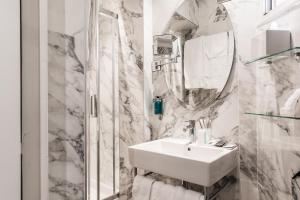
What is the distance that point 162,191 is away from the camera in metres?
1.47

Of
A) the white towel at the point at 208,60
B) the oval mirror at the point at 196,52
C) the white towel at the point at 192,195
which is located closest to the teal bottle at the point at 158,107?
the oval mirror at the point at 196,52

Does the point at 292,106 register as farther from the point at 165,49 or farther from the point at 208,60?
the point at 165,49

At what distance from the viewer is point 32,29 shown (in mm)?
463

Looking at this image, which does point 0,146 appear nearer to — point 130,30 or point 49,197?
point 49,197

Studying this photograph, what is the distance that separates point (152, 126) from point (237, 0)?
1.26 meters

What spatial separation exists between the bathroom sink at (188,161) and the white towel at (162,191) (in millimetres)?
136

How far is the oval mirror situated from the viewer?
164cm

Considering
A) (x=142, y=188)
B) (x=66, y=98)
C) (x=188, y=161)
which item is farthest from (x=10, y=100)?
(x=142, y=188)

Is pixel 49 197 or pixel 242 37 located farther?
pixel 242 37

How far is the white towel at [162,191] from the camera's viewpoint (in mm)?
1429

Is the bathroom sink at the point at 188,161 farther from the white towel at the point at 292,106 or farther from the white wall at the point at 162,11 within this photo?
the white wall at the point at 162,11

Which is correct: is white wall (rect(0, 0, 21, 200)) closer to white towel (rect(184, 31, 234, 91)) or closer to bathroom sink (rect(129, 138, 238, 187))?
bathroom sink (rect(129, 138, 238, 187))

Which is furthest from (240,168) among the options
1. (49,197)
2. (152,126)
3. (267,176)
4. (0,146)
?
(0,146)

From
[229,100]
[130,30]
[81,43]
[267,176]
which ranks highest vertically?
[130,30]
